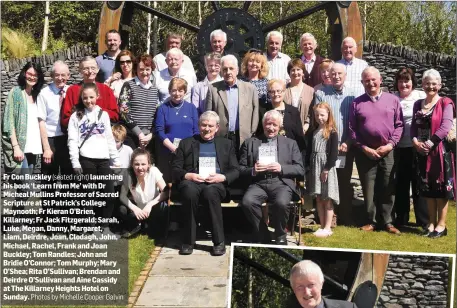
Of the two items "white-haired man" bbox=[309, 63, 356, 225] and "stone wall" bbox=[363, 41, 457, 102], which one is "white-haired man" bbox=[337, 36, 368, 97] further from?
"stone wall" bbox=[363, 41, 457, 102]

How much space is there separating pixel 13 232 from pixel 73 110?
49.3 inches

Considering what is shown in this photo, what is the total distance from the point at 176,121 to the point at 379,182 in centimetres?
187

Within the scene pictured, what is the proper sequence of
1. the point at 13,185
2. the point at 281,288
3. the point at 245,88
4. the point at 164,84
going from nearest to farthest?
the point at 281,288 < the point at 13,185 < the point at 245,88 < the point at 164,84

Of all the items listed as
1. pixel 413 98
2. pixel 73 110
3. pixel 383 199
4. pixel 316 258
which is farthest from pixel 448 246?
pixel 73 110

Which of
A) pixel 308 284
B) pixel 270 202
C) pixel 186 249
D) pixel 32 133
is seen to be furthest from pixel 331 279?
pixel 32 133

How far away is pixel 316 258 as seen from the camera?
150 inches

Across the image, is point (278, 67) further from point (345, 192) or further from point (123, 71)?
point (123, 71)

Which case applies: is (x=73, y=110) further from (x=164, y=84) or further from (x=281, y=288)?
(x=281, y=288)

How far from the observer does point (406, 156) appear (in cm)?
639

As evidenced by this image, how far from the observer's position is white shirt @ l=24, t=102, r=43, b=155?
623cm

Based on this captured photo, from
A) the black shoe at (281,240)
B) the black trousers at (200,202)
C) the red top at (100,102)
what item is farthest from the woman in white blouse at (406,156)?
the red top at (100,102)

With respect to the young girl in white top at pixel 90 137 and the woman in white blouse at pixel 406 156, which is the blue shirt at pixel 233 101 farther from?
the woman in white blouse at pixel 406 156

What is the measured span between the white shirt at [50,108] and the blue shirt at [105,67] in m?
0.76

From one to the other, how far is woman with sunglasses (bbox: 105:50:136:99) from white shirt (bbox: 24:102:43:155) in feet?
2.41
